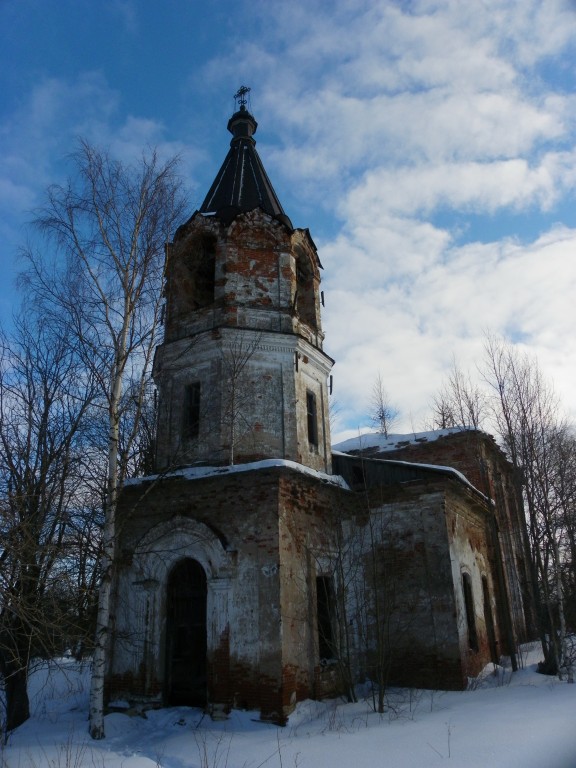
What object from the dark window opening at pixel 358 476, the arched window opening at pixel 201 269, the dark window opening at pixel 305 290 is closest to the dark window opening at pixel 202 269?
the arched window opening at pixel 201 269

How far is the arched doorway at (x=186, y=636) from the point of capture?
10.1 meters

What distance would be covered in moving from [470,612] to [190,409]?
7.87 meters

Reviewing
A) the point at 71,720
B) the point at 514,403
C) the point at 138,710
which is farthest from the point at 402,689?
the point at 514,403

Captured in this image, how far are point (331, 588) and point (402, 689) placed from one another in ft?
7.97

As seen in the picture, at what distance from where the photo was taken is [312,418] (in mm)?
12836

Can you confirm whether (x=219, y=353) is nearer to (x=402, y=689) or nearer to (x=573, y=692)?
(x=402, y=689)

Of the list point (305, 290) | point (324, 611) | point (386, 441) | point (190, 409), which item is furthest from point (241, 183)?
point (324, 611)

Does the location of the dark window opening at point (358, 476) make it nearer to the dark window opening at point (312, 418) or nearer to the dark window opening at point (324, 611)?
the dark window opening at point (312, 418)

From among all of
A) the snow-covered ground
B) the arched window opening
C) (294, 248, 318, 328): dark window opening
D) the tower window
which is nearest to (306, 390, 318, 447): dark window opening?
(294, 248, 318, 328): dark window opening

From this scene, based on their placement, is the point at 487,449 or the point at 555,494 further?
the point at 487,449

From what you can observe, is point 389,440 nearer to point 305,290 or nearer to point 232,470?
point 305,290

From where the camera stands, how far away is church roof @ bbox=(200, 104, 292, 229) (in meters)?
13.9

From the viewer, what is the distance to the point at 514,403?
53.6ft

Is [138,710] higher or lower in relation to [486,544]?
lower
